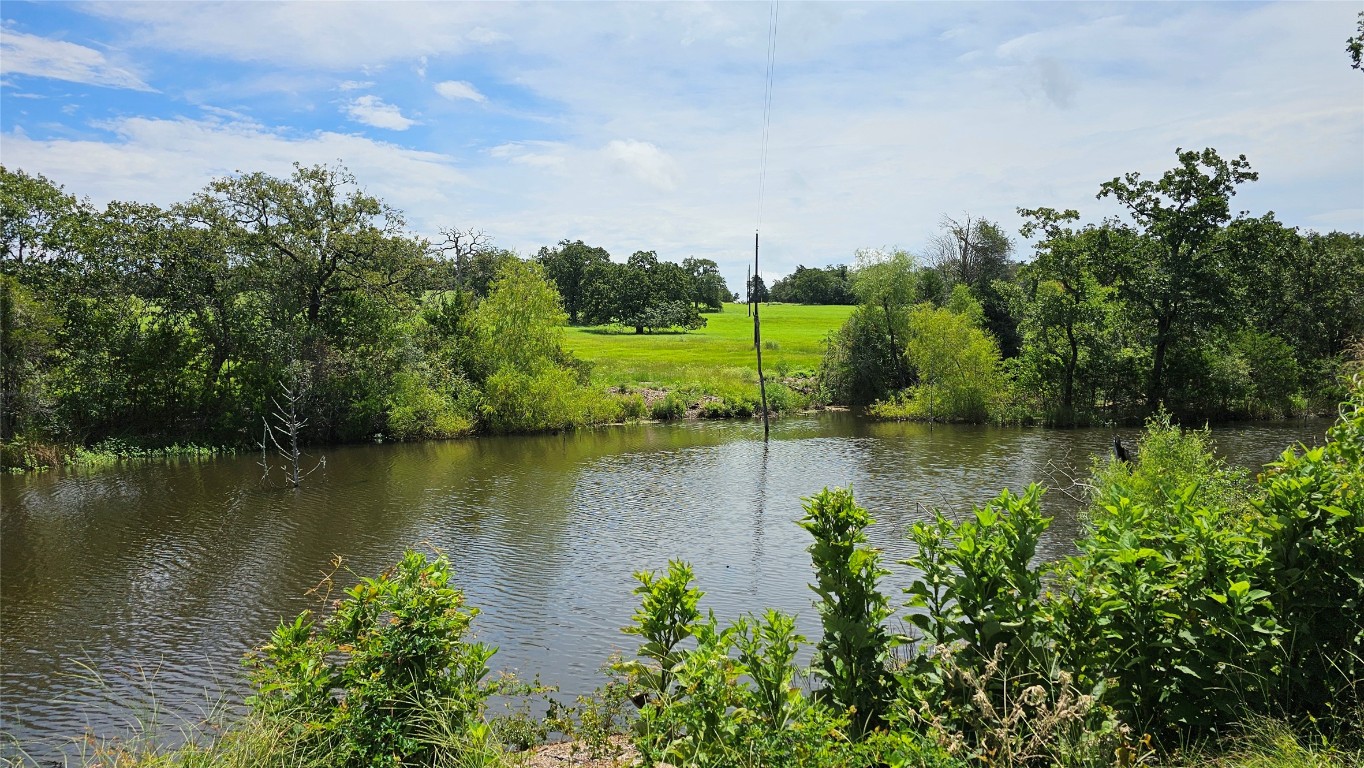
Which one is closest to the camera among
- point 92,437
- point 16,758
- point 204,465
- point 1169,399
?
point 16,758

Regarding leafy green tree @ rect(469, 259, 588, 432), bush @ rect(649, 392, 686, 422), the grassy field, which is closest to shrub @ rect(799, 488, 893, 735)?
leafy green tree @ rect(469, 259, 588, 432)

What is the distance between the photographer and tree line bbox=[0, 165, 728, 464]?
29.1 metres

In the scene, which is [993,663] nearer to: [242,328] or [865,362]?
[242,328]

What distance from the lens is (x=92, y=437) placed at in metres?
30.7

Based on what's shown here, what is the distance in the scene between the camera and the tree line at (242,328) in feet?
95.5

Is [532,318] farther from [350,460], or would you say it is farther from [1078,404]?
[1078,404]

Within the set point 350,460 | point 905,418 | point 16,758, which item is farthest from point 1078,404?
point 16,758

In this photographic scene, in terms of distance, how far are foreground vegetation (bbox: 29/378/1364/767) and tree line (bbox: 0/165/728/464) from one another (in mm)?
24842

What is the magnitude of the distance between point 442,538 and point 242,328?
739 inches

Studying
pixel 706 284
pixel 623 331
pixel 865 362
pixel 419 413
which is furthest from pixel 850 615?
pixel 706 284

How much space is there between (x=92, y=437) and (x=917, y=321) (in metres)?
35.5

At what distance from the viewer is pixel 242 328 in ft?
105

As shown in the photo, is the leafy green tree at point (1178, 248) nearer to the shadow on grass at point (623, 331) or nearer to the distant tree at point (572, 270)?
the shadow on grass at point (623, 331)

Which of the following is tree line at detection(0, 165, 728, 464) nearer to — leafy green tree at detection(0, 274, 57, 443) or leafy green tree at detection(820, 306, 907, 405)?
leafy green tree at detection(0, 274, 57, 443)
